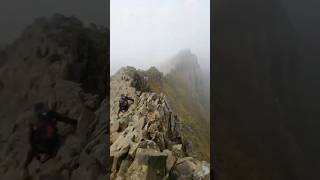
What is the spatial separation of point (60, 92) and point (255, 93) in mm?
1850

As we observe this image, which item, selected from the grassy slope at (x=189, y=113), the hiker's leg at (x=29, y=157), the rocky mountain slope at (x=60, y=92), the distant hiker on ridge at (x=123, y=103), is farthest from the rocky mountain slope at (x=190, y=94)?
the hiker's leg at (x=29, y=157)

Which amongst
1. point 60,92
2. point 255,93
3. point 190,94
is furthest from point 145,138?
point 255,93

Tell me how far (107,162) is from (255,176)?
1477mm

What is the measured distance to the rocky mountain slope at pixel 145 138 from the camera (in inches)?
130

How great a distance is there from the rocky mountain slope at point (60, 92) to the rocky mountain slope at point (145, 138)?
0.13 metres

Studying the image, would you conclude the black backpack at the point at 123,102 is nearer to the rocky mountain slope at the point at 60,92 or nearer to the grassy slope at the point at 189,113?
the rocky mountain slope at the point at 60,92

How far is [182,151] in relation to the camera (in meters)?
3.66

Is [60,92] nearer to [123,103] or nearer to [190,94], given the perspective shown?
[123,103]

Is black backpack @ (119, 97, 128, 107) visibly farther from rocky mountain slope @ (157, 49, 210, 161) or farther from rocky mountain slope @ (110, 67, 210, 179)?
rocky mountain slope @ (157, 49, 210, 161)

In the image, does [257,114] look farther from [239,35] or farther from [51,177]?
[51,177]

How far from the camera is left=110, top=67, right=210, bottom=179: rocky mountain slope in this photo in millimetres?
3293

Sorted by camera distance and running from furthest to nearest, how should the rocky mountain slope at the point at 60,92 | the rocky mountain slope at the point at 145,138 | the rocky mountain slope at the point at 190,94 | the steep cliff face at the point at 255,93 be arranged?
the steep cliff face at the point at 255,93
the rocky mountain slope at the point at 190,94
the rocky mountain slope at the point at 145,138
the rocky mountain slope at the point at 60,92

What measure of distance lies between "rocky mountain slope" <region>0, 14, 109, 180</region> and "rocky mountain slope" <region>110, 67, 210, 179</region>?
0.42ft

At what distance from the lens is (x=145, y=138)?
345 centimetres
